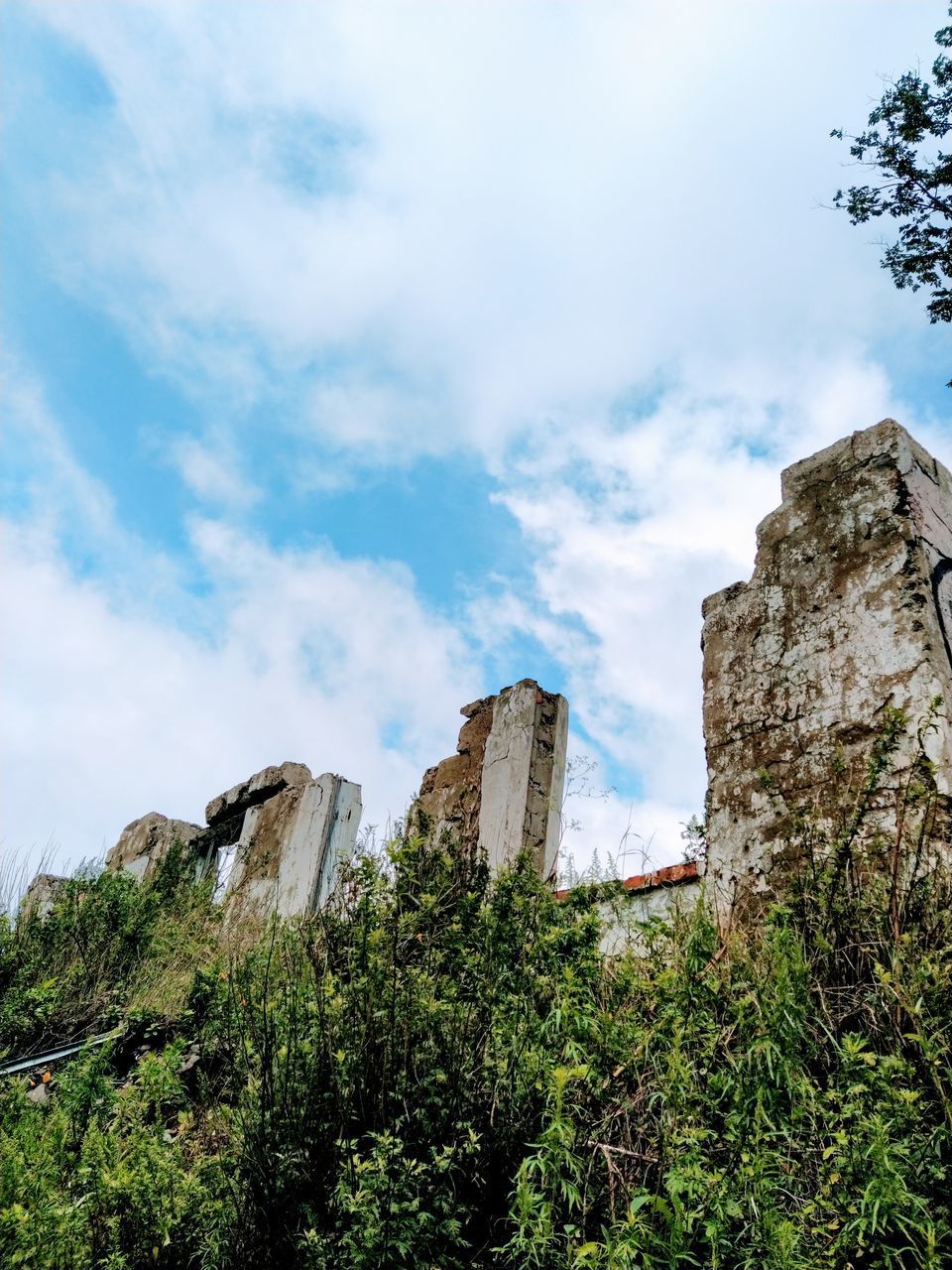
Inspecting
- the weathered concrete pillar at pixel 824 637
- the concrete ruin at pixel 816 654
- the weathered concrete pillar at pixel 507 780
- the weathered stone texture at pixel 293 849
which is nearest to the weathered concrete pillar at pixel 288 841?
the weathered stone texture at pixel 293 849

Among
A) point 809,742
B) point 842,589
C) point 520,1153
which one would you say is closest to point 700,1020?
point 520,1153

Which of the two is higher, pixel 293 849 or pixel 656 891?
pixel 293 849

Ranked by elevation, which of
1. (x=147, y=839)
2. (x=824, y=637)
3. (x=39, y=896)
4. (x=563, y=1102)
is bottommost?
(x=563, y=1102)

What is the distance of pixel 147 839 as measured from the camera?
10.5 meters

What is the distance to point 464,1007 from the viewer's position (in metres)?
2.97

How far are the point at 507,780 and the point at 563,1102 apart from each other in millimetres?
3199

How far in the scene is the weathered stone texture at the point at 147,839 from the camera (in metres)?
10.1

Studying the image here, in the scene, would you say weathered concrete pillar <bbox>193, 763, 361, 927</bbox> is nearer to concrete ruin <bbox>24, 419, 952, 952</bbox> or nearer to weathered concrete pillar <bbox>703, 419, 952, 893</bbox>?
concrete ruin <bbox>24, 419, 952, 952</bbox>

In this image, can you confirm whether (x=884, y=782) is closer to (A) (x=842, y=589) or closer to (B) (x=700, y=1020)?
(A) (x=842, y=589)

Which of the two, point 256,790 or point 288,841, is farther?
point 256,790

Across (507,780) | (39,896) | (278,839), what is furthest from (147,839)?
(507,780)

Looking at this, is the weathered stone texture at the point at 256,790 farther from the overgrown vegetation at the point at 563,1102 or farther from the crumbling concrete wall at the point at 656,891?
the overgrown vegetation at the point at 563,1102

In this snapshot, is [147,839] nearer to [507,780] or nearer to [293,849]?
[293,849]

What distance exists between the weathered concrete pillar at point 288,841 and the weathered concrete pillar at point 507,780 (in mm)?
1168
